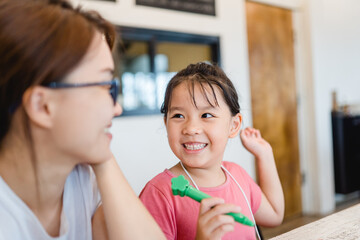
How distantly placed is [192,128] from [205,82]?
6.7 inches

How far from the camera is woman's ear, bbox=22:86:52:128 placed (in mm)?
685

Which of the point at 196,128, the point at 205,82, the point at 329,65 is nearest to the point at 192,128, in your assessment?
the point at 196,128

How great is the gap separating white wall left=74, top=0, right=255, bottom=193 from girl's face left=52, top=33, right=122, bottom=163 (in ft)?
6.10

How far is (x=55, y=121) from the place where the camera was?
2.34 feet

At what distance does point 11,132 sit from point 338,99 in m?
4.18

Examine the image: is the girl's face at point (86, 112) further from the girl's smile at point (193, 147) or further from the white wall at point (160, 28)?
the white wall at point (160, 28)

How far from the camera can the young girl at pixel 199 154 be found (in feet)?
3.29

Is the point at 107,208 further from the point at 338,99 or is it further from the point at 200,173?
the point at 338,99

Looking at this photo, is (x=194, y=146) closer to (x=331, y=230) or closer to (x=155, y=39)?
(x=331, y=230)

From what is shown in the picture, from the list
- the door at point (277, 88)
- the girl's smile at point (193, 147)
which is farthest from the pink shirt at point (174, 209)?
the door at point (277, 88)

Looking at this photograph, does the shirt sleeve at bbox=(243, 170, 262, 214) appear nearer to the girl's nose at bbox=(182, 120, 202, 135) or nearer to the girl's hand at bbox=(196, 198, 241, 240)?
the girl's nose at bbox=(182, 120, 202, 135)

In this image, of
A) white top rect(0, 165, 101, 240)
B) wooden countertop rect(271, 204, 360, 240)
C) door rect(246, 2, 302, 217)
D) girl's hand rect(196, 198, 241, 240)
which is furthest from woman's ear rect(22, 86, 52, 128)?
door rect(246, 2, 302, 217)

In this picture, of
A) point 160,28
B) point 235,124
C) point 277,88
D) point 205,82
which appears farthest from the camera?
point 277,88

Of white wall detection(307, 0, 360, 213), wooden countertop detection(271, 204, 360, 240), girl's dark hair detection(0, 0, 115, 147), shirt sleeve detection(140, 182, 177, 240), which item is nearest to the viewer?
girl's dark hair detection(0, 0, 115, 147)
